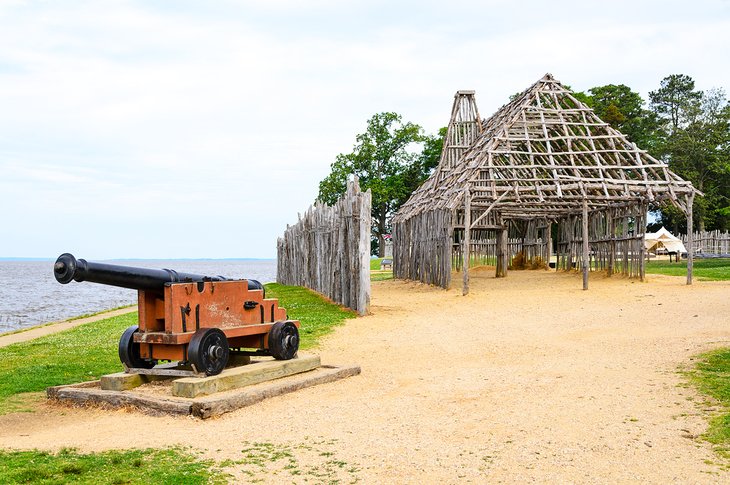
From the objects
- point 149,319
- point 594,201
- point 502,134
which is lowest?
point 149,319

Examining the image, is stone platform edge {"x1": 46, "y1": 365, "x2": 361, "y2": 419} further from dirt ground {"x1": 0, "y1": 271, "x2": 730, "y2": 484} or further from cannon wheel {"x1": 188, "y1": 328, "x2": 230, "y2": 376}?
cannon wheel {"x1": 188, "y1": 328, "x2": 230, "y2": 376}

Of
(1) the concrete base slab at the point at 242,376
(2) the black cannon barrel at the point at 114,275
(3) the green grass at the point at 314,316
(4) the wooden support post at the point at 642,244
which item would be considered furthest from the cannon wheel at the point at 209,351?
(4) the wooden support post at the point at 642,244

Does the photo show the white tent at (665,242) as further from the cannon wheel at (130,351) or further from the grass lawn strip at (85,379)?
the cannon wheel at (130,351)

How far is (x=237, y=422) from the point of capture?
6.92 meters

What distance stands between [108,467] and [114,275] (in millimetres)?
2418

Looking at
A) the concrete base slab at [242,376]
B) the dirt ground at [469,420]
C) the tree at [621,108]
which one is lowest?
the dirt ground at [469,420]

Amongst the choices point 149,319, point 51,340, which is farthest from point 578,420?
Result: point 51,340

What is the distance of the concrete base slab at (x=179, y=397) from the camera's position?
7.16 m

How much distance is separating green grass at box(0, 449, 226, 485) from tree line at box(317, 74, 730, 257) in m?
45.9

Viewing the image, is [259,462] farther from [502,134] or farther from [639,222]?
[639,222]

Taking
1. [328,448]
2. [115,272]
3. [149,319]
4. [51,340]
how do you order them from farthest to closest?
[51,340]
[149,319]
[115,272]
[328,448]

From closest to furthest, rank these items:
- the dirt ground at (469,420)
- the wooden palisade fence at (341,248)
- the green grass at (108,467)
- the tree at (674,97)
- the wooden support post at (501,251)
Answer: the green grass at (108,467) < the dirt ground at (469,420) < the wooden palisade fence at (341,248) < the wooden support post at (501,251) < the tree at (674,97)

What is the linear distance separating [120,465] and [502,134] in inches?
737

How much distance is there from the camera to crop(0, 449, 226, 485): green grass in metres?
5.16
